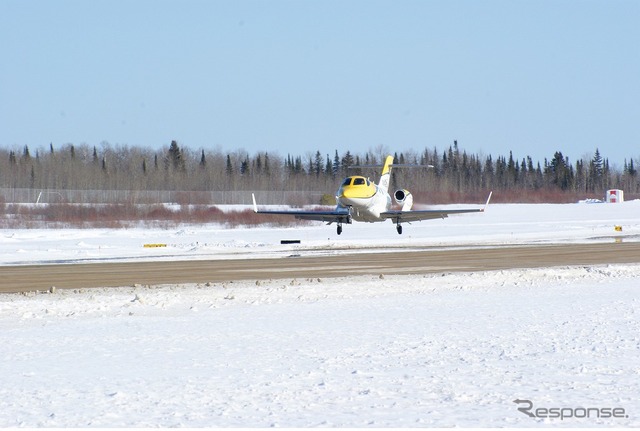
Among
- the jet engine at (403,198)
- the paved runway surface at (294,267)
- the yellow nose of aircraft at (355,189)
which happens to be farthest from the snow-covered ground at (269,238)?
the paved runway surface at (294,267)

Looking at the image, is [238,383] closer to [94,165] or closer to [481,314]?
[481,314]

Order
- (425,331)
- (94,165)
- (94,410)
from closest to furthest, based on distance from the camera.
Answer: (94,410)
(425,331)
(94,165)

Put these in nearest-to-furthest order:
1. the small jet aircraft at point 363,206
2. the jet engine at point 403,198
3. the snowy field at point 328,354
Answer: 1. the snowy field at point 328,354
2. the small jet aircraft at point 363,206
3. the jet engine at point 403,198

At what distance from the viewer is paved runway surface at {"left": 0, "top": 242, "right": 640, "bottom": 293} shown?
23.3 metres

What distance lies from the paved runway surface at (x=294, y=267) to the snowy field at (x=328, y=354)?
2.85 metres

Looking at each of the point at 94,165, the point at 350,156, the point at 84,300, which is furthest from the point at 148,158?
the point at 84,300

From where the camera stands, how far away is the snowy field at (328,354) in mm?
8109

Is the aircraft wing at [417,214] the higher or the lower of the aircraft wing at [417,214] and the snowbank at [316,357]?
the higher

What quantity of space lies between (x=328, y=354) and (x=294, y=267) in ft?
54.1

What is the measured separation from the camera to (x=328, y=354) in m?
11.2

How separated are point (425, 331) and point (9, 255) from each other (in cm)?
2663

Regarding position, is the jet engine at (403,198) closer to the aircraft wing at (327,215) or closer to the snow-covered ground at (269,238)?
the snow-covered ground at (269,238)

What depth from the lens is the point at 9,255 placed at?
117 feet

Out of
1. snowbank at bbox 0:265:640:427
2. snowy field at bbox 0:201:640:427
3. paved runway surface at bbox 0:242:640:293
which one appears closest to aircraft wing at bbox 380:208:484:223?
paved runway surface at bbox 0:242:640:293
